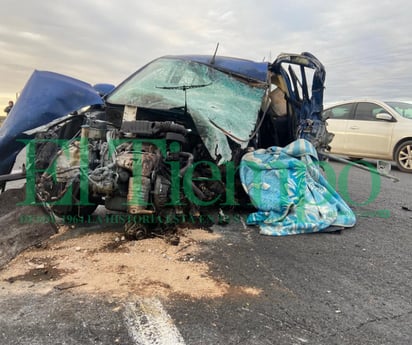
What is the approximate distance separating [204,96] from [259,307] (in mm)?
2450

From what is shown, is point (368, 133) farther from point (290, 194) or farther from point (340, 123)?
point (290, 194)

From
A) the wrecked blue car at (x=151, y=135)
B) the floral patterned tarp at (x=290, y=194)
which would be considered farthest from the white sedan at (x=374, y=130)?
the floral patterned tarp at (x=290, y=194)

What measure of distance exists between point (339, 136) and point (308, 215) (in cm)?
621

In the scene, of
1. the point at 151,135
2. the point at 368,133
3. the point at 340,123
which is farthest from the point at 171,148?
the point at 340,123

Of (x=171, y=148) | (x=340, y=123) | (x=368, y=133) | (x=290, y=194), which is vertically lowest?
(x=290, y=194)

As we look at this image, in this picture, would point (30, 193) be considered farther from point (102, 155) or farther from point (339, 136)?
point (339, 136)

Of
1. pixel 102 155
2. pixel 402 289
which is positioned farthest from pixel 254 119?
pixel 402 289

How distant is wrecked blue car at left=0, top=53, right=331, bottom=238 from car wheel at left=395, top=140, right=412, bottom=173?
184 inches

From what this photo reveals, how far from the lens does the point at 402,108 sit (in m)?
9.08

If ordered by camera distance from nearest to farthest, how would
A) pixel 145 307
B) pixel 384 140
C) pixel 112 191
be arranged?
1. pixel 145 307
2. pixel 112 191
3. pixel 384 140

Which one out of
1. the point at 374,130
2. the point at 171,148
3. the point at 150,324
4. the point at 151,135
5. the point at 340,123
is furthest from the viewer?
the point at 340,123

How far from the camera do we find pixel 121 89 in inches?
181

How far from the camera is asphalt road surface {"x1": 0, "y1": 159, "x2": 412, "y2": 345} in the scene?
2.06 meters

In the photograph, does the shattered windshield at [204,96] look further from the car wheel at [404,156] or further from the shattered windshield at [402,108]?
the shattered windshield at [402,108]
